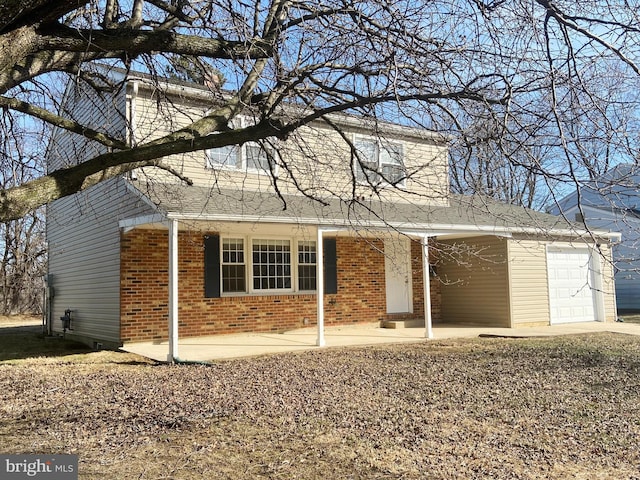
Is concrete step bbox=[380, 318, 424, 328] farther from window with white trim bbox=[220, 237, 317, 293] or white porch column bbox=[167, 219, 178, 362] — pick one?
white porch column bbox=[167, 219, 178, 362]

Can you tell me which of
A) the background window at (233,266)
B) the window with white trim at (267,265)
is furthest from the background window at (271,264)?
the background window at (233,266)

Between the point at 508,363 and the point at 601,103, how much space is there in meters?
5.31

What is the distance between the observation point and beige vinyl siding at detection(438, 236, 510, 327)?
46.7ft

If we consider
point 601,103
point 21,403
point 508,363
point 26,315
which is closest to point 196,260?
point 21,403

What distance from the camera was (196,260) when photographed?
39.5 feet

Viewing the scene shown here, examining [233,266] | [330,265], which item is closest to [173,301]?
[233,266]

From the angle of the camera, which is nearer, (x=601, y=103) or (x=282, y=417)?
(x=601, y=103)

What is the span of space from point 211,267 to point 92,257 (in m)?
3.04

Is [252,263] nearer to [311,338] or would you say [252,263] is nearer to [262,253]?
[262,253]

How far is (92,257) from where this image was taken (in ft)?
42.6

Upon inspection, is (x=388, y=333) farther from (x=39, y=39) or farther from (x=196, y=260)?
(x=39, y=39)

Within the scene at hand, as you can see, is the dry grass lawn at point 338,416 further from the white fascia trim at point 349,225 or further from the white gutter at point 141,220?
the white gutter at point 141,220

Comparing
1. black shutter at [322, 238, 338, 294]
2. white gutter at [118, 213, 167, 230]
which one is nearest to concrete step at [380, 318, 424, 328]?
black shutter at [322, 238, 338, 294]

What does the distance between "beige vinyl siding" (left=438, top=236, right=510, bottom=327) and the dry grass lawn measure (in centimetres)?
478
